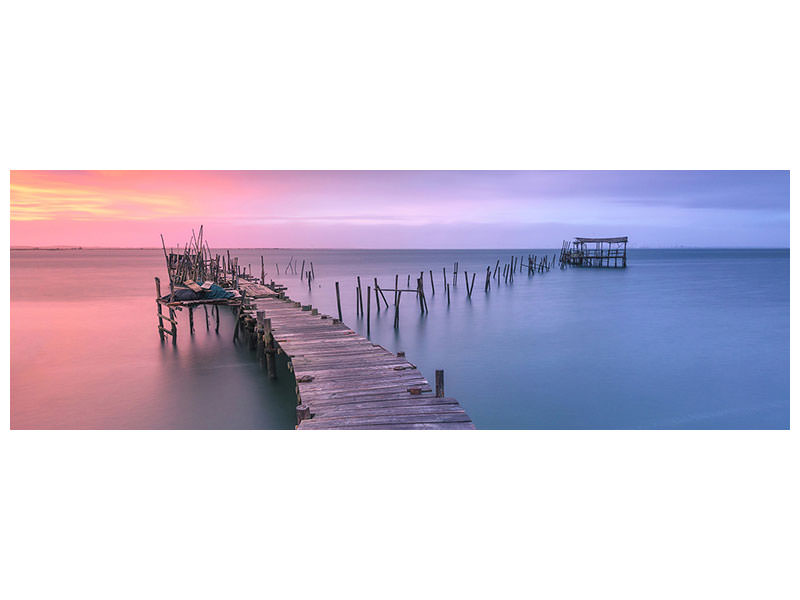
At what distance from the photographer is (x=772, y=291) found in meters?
18.1

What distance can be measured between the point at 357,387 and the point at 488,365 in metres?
3.63

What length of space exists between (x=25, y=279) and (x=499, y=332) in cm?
2034

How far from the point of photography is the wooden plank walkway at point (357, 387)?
4152mm

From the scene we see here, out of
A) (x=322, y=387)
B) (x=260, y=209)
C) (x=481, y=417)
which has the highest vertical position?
(x=260, y=209)

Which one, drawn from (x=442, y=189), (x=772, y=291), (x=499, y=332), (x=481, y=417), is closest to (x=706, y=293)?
(x=772, y=291)

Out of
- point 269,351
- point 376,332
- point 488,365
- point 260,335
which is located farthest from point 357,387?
point 376,332

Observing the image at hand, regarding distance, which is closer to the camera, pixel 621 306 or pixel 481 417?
pixel 481 417

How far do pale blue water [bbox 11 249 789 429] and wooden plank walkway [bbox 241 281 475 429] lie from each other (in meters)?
0.80

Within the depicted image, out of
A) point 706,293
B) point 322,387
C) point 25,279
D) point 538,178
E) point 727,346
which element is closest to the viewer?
point 322,387

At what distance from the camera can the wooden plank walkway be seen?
4152mm

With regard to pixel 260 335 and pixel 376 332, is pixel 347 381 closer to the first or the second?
pixel 260 335

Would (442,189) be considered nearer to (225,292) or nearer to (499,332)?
(499,332)

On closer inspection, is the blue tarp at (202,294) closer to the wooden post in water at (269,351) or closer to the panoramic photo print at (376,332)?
the panoramic photo print at (376,332)

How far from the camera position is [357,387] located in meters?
4.88
